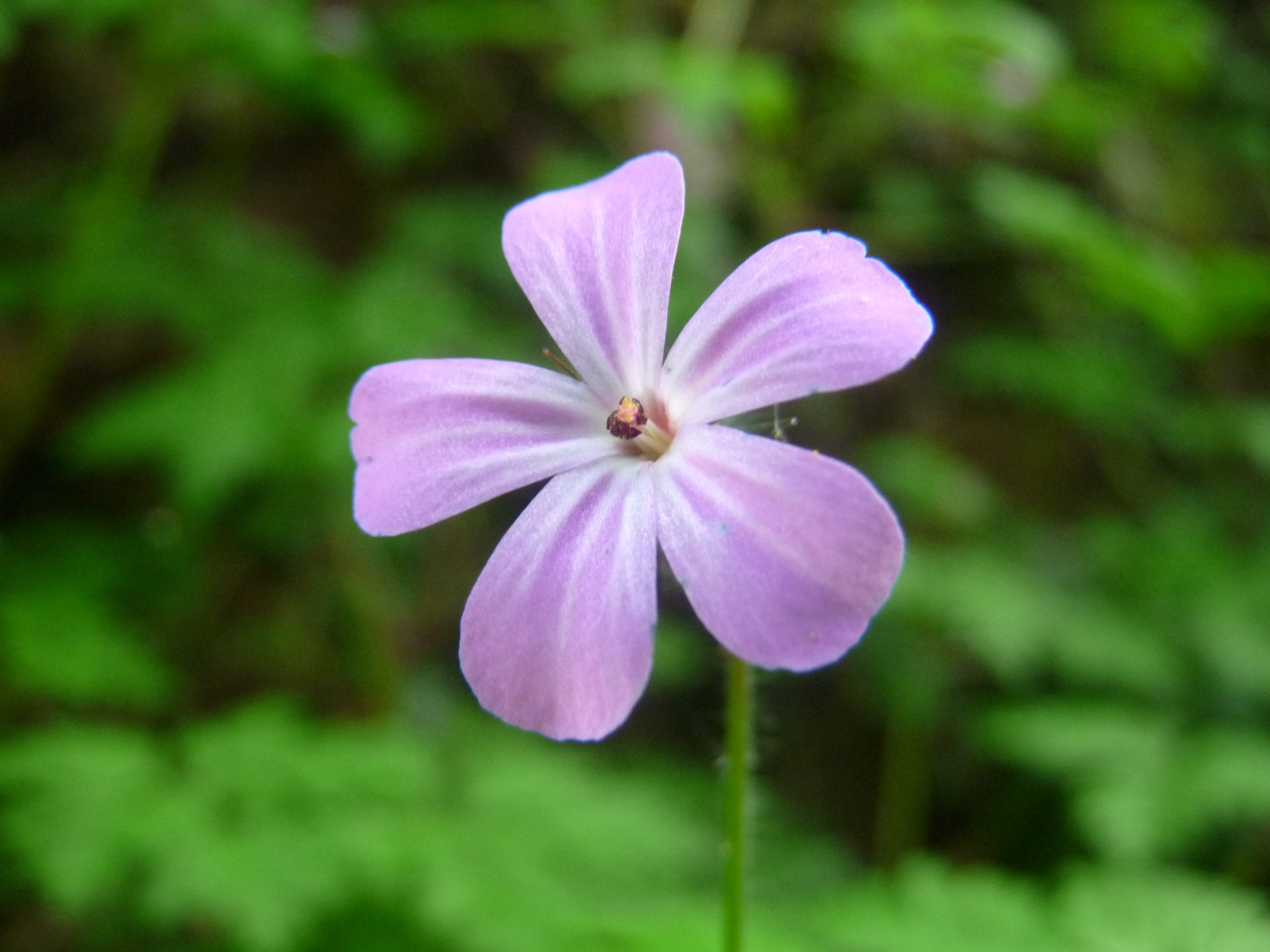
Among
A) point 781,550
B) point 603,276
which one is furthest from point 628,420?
point 781,550

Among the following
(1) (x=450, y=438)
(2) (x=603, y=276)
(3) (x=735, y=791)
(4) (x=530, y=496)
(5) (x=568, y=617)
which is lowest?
(3) (x=735, y=791)

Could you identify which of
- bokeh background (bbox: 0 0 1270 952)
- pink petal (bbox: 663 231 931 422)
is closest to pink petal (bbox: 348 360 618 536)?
pink petal (bbox: 663 231 931 422)

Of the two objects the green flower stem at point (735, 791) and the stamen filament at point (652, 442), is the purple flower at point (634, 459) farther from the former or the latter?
the green flower stem at point (735, 791)

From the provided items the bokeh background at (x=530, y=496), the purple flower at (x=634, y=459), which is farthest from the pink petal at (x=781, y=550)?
the bokeh background at (x=530, y=496)

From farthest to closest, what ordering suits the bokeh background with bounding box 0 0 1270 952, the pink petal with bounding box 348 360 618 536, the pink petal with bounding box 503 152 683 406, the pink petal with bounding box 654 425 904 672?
the bokeh background with bounding box 0 0 1270 952 < the pink petal with bounding box 503 152 683 406 < the pink petal with bounding box 348 360 618 536 < the pink petal with bounding box 654 425 904 672

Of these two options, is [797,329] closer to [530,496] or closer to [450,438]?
[450,438]

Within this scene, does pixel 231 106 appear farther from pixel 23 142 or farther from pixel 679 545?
pixel 679 545

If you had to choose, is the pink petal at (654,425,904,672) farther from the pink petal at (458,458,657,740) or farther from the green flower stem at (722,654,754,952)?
the green flower stem at (722,654,754,952)
